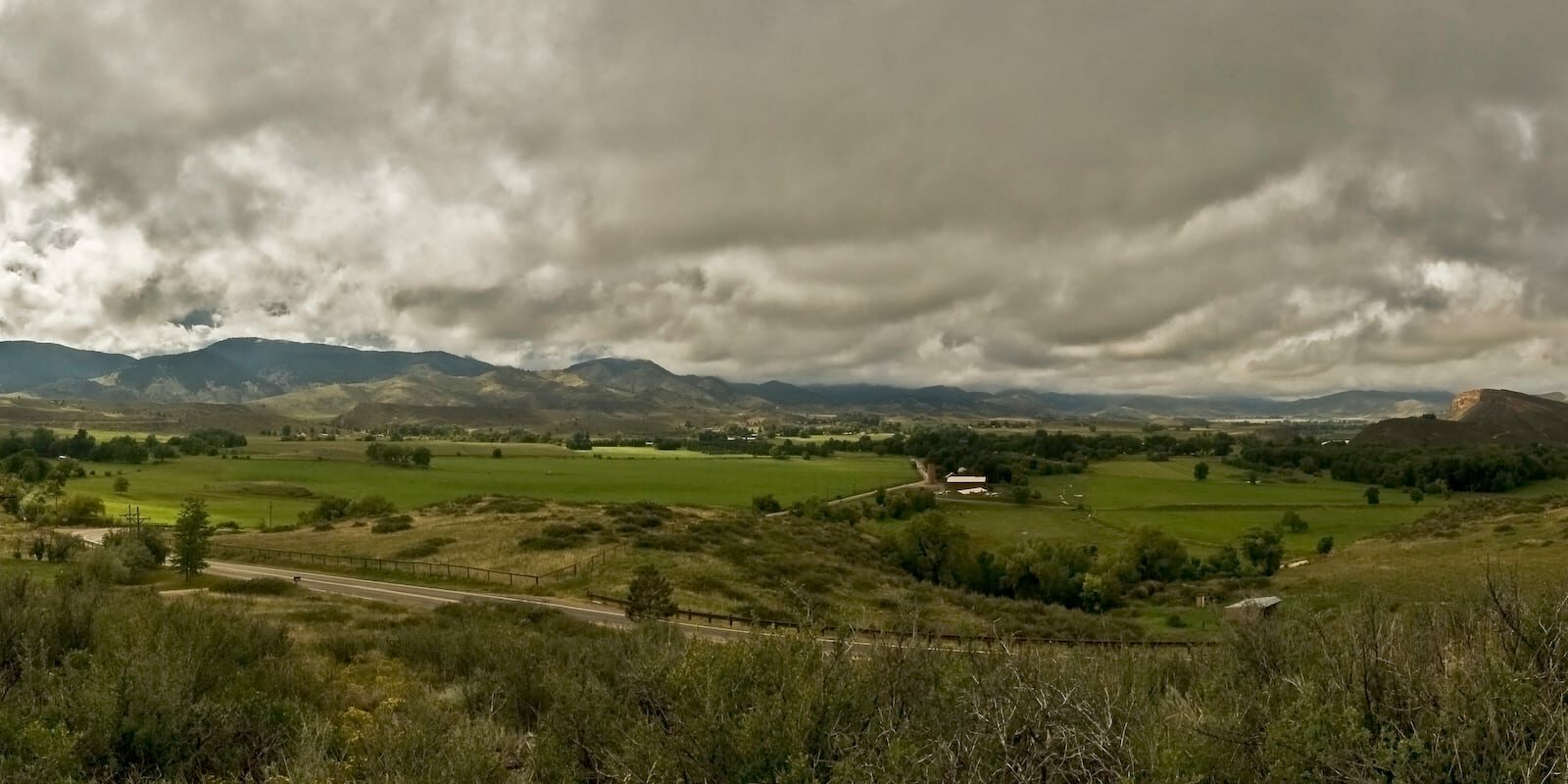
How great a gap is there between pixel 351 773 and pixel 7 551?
202 ft

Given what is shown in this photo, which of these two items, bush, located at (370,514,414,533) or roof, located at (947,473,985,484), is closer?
bush, located at (370,514,414,533)

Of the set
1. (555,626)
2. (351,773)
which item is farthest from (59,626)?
(555,626)

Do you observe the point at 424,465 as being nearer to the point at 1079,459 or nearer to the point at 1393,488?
the point at 1079,459

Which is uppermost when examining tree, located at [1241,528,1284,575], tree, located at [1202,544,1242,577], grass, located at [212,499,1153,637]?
grass, located at [212,499,1153,637]

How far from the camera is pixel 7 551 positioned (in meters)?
48.3

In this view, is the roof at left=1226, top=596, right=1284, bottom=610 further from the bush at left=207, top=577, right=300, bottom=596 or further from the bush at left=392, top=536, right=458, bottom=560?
the bush at left=392, top=536, right=458, bottom=560

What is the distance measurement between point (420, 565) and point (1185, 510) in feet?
321

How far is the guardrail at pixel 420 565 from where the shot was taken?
50625 millimetres

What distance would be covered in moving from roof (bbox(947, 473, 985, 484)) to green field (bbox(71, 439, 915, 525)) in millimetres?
10361

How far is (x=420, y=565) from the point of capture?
54.1 metres

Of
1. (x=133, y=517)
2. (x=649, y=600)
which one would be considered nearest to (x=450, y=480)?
(x=133, y=517)

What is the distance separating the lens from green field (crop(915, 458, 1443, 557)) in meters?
85.3

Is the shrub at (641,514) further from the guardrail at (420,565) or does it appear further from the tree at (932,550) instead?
the tree at (932,550)

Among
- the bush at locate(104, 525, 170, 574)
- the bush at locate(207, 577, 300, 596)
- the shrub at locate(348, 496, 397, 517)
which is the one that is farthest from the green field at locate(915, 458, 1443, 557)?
the bush at locate(104, 525, 170, 574)
